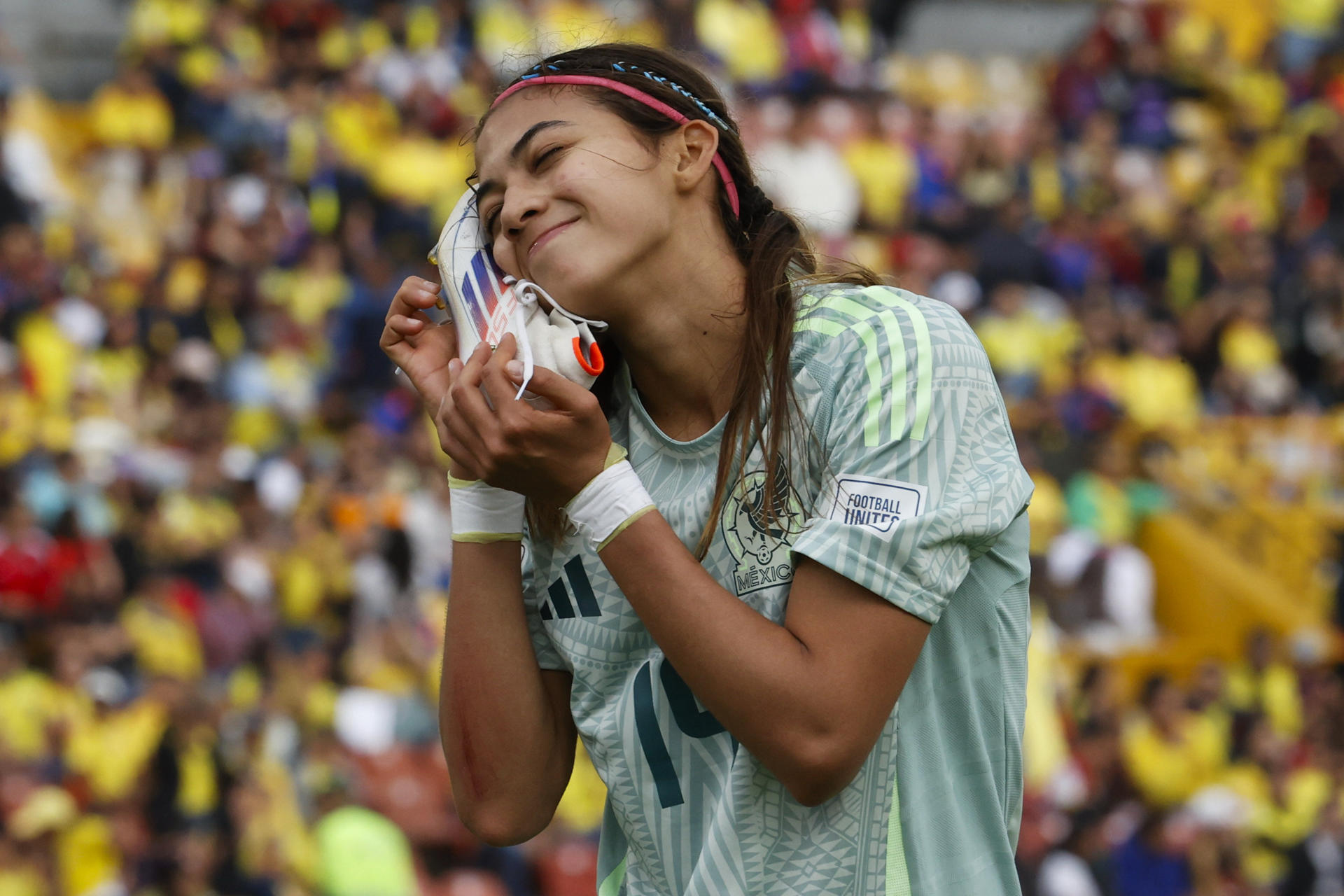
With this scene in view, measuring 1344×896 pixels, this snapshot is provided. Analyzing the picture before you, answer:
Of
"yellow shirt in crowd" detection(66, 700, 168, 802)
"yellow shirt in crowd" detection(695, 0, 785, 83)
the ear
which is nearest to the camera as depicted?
the ear

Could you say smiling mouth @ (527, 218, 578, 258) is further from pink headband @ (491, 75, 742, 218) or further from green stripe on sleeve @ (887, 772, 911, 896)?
green stripe on sleeve @ (887, 772, 911, 896)

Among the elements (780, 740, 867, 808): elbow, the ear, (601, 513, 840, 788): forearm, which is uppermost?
the ear

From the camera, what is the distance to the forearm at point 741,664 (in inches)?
63.3

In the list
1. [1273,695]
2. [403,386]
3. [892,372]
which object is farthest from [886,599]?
[1273,695]

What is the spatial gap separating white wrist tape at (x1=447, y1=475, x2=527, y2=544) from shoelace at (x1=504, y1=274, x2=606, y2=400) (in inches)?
10.5

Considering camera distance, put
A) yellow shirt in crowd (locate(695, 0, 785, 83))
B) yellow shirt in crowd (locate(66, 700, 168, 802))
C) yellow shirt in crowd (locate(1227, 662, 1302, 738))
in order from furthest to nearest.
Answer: yellow shirt in crowd (locate(695, 0, 785, 83))
yellow shirt in crowd (locate(1227, 662, 1302, 738))
yellow shirt in crowd (locate(66, 700, 168, 802))

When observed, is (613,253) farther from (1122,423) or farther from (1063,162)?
(1063,162)

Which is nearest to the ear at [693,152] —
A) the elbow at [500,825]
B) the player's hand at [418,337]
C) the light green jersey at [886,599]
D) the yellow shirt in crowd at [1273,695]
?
the light green jersey at [886,599]

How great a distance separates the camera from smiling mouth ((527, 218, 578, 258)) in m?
1.89

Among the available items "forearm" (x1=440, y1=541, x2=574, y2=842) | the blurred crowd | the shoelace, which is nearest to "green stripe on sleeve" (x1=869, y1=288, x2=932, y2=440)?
the shoelace

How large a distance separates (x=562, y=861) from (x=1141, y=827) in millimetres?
3267

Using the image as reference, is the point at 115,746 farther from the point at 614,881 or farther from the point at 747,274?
the point at 747,274

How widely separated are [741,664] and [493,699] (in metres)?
0.55

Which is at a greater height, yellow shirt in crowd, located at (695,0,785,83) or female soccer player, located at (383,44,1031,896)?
female soccer player, located at (383,44,1031,896)
